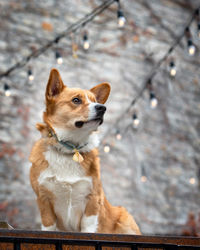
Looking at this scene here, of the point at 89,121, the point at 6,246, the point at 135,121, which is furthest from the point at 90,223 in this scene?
the point at 135,121

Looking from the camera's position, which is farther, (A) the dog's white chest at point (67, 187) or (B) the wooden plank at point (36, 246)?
(A) the dog's white chest at point (67, 187)

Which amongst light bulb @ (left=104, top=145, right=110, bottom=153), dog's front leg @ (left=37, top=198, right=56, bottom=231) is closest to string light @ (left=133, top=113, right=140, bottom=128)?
light bulb @ (left=104, top=145, right=110, bottom=153)

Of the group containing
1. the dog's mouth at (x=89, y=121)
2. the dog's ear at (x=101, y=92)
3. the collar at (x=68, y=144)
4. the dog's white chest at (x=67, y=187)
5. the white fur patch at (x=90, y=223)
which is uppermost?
A: the dog's ear at (x=101, y=92)

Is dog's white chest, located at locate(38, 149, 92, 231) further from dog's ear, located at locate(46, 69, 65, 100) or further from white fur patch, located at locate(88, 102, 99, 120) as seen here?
dog's ear, located at locate(46, 69, 65, 100)

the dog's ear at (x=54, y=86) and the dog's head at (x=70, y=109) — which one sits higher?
the dog's ear at (x=54, y=86)

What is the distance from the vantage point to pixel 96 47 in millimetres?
4891

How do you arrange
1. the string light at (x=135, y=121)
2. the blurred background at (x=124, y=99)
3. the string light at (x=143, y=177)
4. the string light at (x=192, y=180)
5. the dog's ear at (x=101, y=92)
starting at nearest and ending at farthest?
the dog's ear at (x=101, y=92)
the blurred background at (x=124, y=99)
the string light at (x=135, y=121)
the string light at (x=143, y=177)
the string light at (x=192, y=180)

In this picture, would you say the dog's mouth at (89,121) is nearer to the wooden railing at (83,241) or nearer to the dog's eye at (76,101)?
the dog's eye at (76,101)

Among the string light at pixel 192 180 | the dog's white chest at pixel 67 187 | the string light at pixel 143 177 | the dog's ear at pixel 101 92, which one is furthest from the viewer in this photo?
the string light at pixel 192 180

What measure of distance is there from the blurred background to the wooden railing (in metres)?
3.06

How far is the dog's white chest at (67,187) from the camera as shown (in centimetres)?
172

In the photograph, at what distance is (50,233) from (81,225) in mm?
731

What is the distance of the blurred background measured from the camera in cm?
422

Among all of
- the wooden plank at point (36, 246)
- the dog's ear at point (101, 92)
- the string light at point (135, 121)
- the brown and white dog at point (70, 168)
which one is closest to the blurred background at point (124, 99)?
the string light at point (135, 121)
